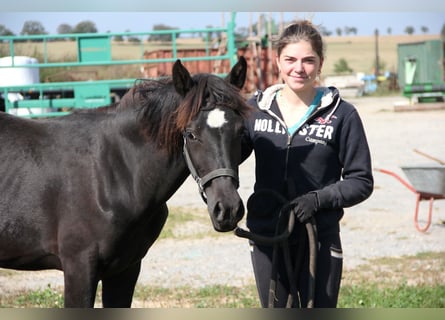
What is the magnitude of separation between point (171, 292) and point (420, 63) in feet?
73.2

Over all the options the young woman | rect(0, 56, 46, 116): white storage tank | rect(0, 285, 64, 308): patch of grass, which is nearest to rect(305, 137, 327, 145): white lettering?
the young woman

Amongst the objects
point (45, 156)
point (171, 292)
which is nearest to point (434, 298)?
point (171, 292)

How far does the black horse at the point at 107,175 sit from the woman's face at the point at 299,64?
0.23m

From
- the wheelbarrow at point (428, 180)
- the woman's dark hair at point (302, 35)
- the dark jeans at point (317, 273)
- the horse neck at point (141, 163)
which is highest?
the woman's dark hair at point (302, 35)

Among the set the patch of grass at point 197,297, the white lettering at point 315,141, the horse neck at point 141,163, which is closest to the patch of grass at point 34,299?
the patch of grass at point 197,297

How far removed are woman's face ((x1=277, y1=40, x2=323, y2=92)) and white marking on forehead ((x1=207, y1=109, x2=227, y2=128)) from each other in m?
0.33

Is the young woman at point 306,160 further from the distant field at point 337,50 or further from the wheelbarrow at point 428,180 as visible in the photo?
the distant field at point 337,50

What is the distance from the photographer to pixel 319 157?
2.76 m

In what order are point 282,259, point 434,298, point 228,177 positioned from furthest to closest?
point 434,298, point 282,259, point 228,177

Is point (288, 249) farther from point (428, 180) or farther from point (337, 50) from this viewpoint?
point (337, 50)

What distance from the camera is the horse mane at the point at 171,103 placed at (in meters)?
2.78

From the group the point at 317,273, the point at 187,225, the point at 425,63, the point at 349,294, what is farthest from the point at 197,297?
the point at 425,63

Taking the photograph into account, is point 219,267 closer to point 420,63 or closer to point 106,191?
point 106,191

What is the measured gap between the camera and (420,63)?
25.3m
